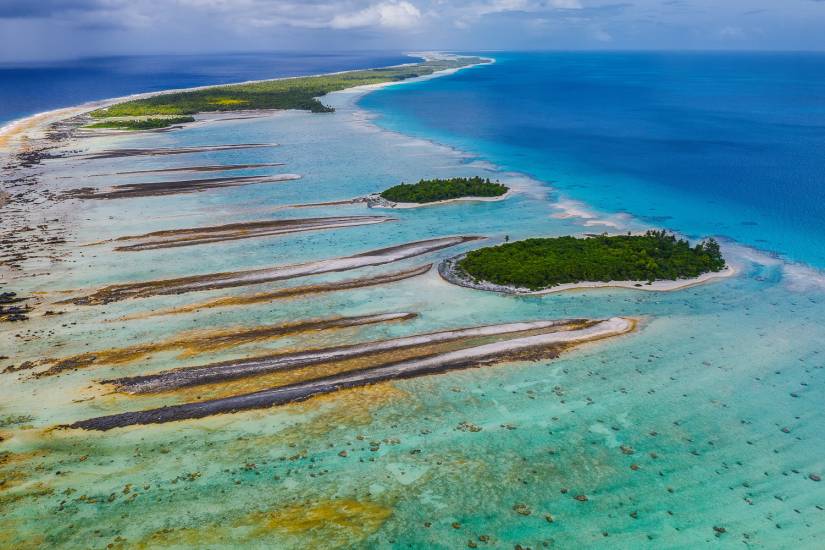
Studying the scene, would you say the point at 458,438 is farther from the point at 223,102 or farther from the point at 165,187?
the point at 223,102

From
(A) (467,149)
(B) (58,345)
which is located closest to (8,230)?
(B) (58,345)

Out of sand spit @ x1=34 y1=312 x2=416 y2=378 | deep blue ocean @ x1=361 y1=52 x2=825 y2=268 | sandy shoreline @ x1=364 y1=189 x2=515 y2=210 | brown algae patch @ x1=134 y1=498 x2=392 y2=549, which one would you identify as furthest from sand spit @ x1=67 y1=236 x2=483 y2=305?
deep blue ocean @ x1=361 y1=52 x2=825 y2=268

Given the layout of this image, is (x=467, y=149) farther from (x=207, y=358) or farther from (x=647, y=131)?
(x=207, y=358)

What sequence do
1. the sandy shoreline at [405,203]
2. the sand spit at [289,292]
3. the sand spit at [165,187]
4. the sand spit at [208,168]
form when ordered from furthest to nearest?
the sand spit at [208,168], the sand spit at [165,187], the sandy shoreline at [405,203], the sand spit at [289,292]

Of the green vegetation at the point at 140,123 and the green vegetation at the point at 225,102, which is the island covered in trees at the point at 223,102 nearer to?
the green vegetation at the point at 225,102

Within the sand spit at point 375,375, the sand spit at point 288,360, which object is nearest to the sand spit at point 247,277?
the sand spit at point 288,360

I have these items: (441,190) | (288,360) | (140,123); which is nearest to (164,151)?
(140,123)
